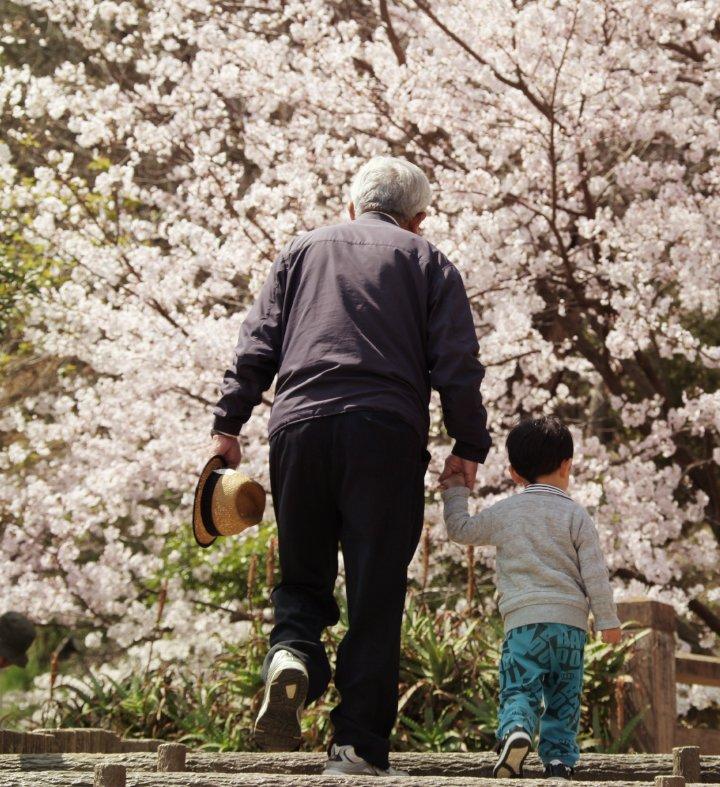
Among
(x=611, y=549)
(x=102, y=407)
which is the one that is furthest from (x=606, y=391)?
(x=102, y=407)

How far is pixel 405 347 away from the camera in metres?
3.15

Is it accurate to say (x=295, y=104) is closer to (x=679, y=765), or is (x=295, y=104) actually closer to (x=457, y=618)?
(x=457, y=618)

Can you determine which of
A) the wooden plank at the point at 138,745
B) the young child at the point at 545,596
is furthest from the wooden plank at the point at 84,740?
the young child at the point at 545,596

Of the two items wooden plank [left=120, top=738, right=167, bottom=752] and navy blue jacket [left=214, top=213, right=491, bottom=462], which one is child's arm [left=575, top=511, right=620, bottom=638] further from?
wooden plank [left=120, top=738, right=167, bottom=752]

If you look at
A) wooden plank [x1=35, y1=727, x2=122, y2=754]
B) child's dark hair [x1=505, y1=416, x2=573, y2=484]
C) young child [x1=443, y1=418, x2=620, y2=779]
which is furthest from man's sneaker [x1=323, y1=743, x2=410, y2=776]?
wooden plank [x1=35, y1=727, x2=122, y2=754]

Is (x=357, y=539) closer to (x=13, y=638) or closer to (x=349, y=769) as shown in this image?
(x=349, y=769)

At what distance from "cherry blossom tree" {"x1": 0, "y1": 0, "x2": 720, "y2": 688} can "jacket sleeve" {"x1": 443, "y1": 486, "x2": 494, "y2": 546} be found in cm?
311

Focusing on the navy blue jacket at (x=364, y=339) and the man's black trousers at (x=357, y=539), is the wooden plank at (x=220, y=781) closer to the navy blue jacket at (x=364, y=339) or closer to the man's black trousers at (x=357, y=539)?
the man's black trousers at (x=357, y=539)

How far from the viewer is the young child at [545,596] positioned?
11.0ft

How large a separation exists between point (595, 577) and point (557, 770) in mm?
517

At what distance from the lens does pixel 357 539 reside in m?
3.05

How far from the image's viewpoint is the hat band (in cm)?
332

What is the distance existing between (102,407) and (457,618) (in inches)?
125

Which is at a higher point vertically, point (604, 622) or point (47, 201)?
point (47, 201)
